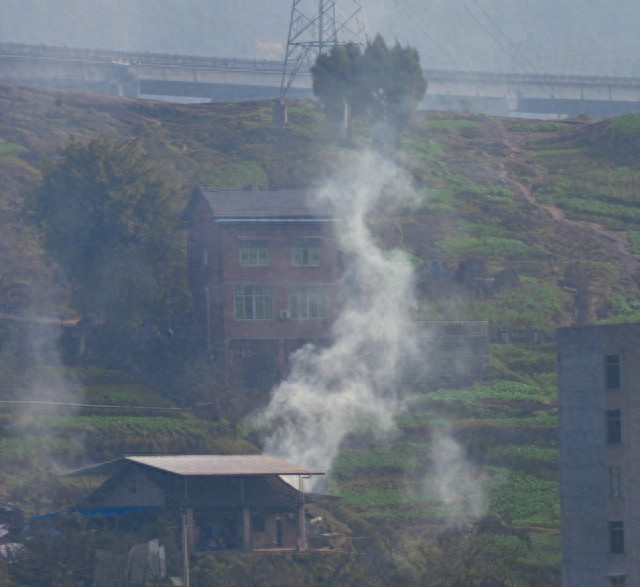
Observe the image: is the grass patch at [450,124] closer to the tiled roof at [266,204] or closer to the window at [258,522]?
the tiled roof at [266,204]

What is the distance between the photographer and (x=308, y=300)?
50.3 m

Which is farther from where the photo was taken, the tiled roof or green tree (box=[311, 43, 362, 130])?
green tree (box=[311, 43, 362, 130])

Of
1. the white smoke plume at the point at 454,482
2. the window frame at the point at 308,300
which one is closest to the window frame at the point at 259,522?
the white smoke plume at the point at 454,482

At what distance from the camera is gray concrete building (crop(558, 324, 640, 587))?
33.9 m

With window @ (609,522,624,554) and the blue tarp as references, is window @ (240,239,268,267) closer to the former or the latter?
the blue tarp

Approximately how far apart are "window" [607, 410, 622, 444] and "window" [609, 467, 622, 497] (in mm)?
752

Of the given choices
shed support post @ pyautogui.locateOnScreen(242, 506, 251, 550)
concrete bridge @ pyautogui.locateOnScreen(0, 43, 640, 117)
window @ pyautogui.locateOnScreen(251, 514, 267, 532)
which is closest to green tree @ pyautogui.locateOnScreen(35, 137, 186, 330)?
window @ pyautogui.locateOnScreen(251, 514, 267, 532)

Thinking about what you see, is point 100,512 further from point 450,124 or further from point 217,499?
point 450,124

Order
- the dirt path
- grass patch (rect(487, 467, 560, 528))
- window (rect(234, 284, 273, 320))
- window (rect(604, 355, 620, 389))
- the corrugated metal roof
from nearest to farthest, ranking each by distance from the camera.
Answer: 1. window (rect(604, 355, 620, 389))
2. the corrugated metal roof
3. grass patch (rect(487, 467, 560, 528))
4. window (rect(234, 284, 273, 320))
5. the dirt path

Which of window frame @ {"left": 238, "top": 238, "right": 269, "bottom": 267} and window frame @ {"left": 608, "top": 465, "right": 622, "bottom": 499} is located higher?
window frame @ {"left": 238, "top": 238, "right": 269, "bottom": 267}

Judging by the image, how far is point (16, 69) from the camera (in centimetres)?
10031

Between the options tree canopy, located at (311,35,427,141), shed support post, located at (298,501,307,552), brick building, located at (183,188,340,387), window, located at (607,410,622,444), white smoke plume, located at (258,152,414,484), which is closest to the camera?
window, located at (607,410,622,444)

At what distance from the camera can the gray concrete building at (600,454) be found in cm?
3391

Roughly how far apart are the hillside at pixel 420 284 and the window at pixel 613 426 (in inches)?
151
